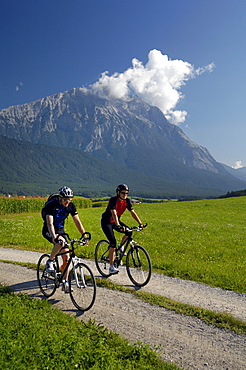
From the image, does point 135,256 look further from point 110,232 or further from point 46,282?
point 46,282

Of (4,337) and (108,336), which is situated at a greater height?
(4,337)

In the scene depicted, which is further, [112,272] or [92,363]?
[112,272]

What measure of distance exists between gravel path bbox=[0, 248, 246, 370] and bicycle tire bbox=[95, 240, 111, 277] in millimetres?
546

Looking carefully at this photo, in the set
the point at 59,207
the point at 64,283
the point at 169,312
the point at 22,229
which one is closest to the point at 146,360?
the point at 169,312

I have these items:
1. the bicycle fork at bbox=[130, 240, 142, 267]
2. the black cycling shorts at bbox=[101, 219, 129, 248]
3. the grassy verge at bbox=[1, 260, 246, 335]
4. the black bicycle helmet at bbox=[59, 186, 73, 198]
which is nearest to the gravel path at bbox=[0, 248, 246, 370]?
the grassy verge at bbox=[1, 260, 246, 335]

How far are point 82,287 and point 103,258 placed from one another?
3692mm

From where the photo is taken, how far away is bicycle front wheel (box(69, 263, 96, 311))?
313 inches

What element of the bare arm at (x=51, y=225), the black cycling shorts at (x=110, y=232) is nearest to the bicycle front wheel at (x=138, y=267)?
the black cycling shorts at (x=110, y=232)

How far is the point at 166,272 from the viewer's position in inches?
486

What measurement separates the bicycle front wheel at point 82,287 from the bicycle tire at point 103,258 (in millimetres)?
3163

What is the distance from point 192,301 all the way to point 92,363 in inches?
190

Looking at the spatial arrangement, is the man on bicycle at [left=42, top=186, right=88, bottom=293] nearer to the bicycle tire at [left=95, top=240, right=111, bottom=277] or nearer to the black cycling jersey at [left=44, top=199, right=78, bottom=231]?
the black cycling jersey at [left=44, top=199, right=78, bottom=231]

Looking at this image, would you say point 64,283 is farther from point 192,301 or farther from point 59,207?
point 192,301

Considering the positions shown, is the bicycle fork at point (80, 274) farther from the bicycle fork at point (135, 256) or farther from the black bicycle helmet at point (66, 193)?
the bicycle fork at point (135, 256)
